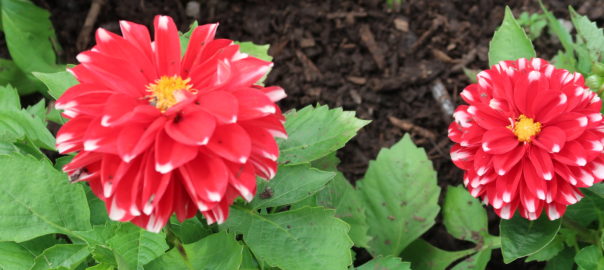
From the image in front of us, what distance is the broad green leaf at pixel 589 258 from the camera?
150cm

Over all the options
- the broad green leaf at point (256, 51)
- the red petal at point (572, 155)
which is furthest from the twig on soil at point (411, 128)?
the red petal at point (572, 155)

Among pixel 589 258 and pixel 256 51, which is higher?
pixel 256 51

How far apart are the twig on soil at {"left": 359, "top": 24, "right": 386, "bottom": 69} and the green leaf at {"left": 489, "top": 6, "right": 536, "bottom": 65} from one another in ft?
2.21

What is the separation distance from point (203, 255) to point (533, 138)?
753 millimetres

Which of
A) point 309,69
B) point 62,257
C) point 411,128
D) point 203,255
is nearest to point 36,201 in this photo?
point 62,257

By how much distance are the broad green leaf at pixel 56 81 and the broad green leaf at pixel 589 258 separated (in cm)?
127

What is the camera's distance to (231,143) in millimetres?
978

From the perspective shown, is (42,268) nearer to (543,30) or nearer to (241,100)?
(241,100)

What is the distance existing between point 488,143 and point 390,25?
110cm

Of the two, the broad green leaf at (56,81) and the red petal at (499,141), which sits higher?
the broad green leaf at (56,81)

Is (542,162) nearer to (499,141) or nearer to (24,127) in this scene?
(499,141)

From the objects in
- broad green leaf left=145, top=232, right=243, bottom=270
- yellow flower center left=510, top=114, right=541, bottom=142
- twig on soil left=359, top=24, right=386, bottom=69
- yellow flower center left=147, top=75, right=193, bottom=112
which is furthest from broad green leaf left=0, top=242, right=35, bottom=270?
twig on soil left=359, top=24, right=386, bottom=69

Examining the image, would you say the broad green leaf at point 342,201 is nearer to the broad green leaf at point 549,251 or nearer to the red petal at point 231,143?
the broad green leaf at point 549,251

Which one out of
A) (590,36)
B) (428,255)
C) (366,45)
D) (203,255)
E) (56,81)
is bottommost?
(428,255)
